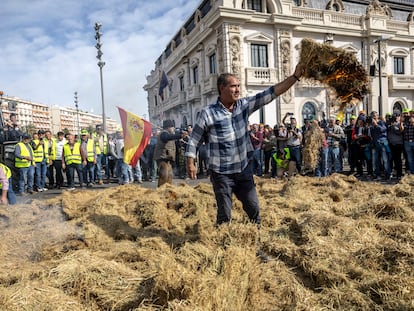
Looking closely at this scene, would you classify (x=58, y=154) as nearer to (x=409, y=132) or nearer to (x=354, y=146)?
(x=354, y=146)

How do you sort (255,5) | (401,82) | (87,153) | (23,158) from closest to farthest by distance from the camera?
(23,158) → (87,153) → (255,5) → (401,82)

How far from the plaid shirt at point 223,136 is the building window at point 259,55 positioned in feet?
73.3

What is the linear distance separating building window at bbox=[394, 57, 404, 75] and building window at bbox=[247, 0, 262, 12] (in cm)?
1462

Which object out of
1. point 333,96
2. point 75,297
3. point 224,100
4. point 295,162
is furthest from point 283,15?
point 75,297

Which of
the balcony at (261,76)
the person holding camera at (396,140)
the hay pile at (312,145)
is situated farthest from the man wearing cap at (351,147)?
the balcony at (261,76)

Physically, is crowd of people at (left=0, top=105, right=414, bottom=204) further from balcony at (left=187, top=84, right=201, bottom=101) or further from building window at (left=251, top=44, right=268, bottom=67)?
balcony at (left=187, top=84, right=201, bottom=101)

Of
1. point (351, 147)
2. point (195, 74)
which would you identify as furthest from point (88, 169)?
point (195, 74)

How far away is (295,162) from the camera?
1026 cm

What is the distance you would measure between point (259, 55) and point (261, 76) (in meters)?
1.71

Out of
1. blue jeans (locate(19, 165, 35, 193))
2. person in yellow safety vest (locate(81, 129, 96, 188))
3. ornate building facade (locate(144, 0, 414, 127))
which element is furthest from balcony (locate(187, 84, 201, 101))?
blue jeans (locate(19, 165, 35, 193))

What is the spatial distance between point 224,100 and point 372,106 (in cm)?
2820

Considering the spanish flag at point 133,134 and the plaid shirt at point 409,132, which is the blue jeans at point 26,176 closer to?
the spanish flag at point 133,134

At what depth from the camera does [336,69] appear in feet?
13.9

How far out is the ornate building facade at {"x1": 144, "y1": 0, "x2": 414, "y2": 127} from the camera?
78.5 feet
